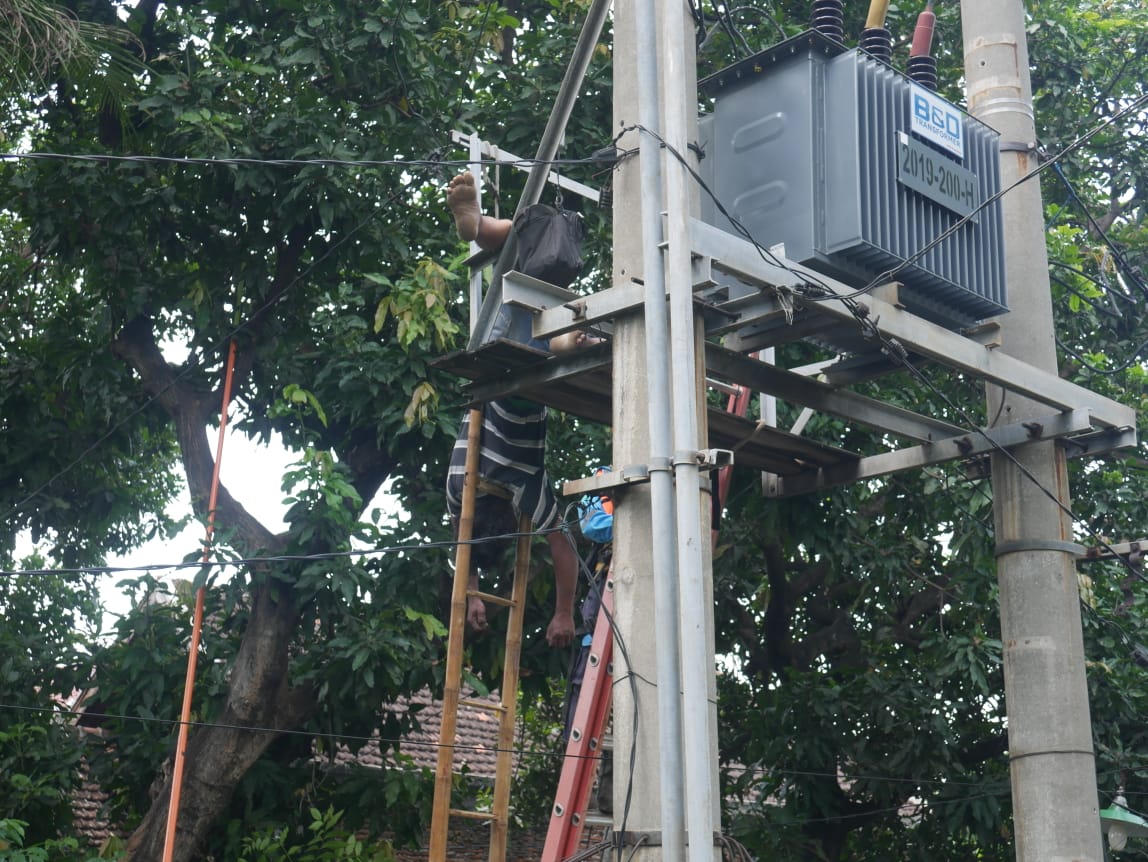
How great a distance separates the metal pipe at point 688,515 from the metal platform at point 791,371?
184 millimetres

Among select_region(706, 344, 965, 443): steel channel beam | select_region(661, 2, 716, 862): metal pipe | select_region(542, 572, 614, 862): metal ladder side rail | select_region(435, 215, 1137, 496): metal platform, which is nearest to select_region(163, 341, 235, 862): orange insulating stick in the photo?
select_region(542, 572, 614, 862): metal ladder side rail

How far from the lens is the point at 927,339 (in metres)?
6.73

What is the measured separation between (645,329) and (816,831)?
740 cm

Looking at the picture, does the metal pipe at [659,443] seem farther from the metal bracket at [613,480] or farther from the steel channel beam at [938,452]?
the steel channel beam at [938,452]

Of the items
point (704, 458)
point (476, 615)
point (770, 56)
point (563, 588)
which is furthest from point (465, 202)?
point (563, 588)

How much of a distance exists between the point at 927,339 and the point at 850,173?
82 centimetres

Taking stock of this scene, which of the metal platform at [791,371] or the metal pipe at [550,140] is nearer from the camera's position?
the metal platform at [791,371]

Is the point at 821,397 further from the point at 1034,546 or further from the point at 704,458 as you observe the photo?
the point at 704,458

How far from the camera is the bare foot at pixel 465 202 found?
6.79 m

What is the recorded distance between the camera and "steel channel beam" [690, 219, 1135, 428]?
19.5 ft

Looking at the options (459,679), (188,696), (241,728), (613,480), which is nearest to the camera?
(613,480)

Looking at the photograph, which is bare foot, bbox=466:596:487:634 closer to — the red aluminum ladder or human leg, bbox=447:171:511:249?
the red aluminum ladder

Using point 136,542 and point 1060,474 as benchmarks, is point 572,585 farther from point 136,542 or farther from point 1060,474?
point 136,542

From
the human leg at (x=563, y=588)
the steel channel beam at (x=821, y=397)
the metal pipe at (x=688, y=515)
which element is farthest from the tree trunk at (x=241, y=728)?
the metal pipe at (x=688, y=515)
